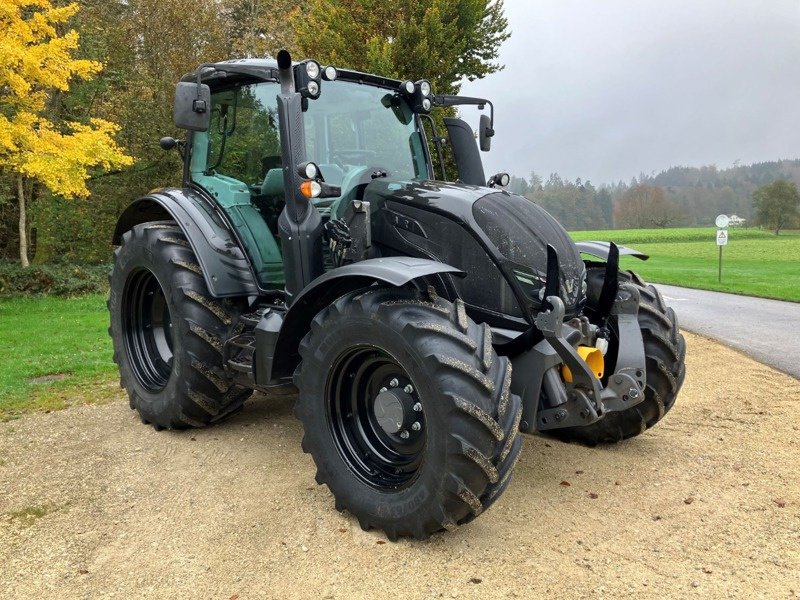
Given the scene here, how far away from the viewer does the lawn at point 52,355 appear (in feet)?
21.6

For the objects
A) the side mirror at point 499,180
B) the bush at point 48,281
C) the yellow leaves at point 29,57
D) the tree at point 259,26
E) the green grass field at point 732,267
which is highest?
the tree at point 259,26

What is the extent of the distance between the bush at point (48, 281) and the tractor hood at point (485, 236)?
13.9 meters

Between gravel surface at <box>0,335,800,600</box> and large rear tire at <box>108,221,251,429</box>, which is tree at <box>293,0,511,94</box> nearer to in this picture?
large rear tire at <box>108,221,251,429</box>

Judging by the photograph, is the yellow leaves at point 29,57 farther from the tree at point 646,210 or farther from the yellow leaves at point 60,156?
the tree at point 646,210

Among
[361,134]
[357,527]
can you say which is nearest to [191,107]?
[361,134]

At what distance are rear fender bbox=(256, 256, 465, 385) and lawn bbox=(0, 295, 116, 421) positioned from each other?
3.12 metres

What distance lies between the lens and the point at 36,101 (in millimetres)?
12953

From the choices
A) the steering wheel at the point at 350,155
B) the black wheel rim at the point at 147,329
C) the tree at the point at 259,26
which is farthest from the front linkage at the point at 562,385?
the tree at the point at 259,26

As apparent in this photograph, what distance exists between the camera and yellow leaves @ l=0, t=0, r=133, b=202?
11.8 meters

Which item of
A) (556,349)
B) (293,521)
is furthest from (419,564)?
(556,349)

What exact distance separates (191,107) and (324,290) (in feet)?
4.89

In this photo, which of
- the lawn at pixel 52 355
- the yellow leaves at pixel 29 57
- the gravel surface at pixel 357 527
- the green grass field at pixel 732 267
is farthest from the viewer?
the green grass field at pixel 732 267

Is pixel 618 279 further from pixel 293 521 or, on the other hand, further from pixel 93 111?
pixel 93 111

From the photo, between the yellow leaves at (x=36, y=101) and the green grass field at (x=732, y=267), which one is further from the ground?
the yellow leaves at (x=36, y=101)
